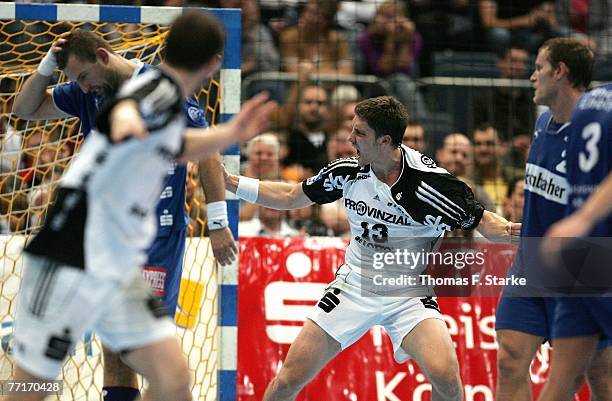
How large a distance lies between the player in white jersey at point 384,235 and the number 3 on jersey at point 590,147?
56.2 inches

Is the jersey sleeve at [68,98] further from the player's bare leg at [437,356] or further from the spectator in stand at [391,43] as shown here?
the spectator in stand at [391,43]

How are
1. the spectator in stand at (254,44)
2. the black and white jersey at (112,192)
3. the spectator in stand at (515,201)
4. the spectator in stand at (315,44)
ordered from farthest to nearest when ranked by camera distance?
the spectator in stand at (315,44) < the spectator in stand at (254,44) < the spectator in stand at (515,201) < the black and white jersey at (112,192)

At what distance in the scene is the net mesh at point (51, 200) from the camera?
6.89 m

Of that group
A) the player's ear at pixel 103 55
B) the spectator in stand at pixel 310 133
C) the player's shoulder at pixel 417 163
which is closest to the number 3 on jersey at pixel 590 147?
the player's shoulder at pixel 417 163

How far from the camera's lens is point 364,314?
6.16 meters

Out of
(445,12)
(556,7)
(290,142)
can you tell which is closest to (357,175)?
(290,142)

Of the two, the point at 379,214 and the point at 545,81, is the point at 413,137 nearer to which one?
the point at 379,214

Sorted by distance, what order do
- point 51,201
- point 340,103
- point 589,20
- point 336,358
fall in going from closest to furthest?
point 51,201, point 336,358, point 340,103, point 589,20

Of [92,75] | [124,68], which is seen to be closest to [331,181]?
[124,68]

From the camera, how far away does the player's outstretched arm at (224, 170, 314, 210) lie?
6.38 m

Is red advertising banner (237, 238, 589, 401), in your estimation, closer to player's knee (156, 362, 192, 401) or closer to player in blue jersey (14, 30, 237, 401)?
player in blue jersey (14, 30, 237, 401)

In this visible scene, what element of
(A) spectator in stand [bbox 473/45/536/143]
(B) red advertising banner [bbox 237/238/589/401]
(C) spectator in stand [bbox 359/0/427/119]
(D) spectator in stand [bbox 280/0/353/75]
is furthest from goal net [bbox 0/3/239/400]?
(C) spectator in stand [bbox 359/0/427/119]

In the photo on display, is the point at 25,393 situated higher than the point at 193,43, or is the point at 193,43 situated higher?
the point at 193,43

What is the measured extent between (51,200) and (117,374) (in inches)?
69.0
